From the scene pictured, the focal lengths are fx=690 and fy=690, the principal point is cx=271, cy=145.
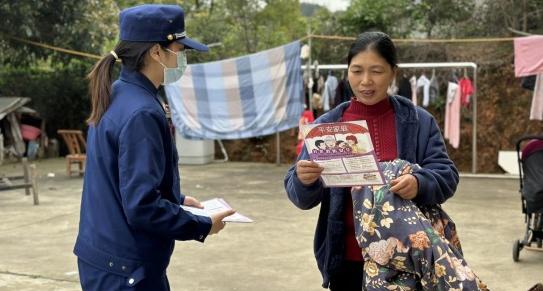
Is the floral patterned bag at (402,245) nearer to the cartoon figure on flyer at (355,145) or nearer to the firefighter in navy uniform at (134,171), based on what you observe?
the cartoon figure on flyer at (355,145)

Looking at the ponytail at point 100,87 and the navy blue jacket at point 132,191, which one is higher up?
the ponytail at point 100,87

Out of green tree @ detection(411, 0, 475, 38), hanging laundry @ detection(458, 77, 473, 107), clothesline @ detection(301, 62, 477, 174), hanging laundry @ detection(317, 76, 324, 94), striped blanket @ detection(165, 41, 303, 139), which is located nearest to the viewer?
striped blanket @ detection(165, 41, 303, 139)

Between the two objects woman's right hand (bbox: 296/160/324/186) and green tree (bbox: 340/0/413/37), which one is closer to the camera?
woman's right hand (bbox: 296/160/324/186)

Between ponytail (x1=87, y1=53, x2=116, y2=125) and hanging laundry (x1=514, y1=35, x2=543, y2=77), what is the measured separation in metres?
6.92

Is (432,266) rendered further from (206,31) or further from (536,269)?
(206,31)

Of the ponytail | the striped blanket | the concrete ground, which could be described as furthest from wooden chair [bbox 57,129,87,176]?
the ponytail

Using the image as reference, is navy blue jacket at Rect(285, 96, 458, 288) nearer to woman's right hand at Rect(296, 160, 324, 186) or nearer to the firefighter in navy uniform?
woman's right hand at Rect(296, 160, 324, 186)

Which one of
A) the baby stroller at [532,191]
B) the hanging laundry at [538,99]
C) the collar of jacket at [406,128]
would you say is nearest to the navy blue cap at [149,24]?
the collar of jacket at [406,128]

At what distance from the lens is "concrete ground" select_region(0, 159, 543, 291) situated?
16.8 ft

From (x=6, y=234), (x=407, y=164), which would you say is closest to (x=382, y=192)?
(x=407, y=164)

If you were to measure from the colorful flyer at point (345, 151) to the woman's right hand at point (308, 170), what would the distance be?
25mm

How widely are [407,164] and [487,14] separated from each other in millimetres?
11231

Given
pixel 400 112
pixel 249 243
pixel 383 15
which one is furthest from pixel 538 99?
pixel 400 112

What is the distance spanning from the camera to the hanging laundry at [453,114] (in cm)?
1024
